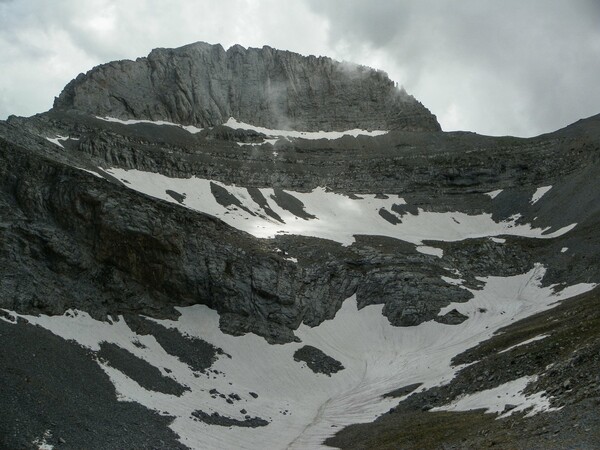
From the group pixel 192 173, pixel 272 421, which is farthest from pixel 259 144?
pixel 272 421

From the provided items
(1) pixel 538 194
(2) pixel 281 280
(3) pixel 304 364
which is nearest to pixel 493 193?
(1) pixel 538 194

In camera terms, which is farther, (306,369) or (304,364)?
(304,364)

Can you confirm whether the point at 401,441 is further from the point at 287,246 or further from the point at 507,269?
the point at 507,269

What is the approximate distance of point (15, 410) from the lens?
27.5m

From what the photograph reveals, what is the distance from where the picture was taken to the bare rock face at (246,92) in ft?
354

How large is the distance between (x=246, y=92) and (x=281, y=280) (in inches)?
3017

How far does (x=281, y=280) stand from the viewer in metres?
59.1

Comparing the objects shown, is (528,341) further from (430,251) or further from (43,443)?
(430,251)

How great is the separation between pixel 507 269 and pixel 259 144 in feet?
186

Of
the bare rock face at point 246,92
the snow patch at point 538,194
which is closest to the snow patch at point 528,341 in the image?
the snow patch at point 538,194

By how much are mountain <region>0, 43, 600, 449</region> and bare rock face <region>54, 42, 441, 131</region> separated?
2.75ft

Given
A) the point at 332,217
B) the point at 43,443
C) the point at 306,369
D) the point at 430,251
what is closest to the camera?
the point at 43,443

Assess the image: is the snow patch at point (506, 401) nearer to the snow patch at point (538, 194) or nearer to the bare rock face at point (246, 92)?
the snow patch at point (538, 194)

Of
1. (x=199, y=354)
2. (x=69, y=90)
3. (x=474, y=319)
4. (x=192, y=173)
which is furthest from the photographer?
(x=69, y=90)
